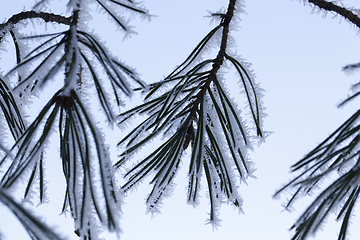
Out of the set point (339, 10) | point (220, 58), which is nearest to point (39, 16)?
point (220, 58)

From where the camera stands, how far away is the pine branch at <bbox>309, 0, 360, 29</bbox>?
0.62 meters

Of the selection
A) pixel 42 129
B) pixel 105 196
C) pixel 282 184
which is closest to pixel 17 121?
pixel 42 129

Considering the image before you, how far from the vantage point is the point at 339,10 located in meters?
0.66

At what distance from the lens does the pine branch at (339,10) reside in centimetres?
62

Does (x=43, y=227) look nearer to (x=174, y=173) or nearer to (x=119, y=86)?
(x=119, y=86)

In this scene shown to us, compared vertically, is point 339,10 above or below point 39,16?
below

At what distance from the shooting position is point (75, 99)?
19.4 inches

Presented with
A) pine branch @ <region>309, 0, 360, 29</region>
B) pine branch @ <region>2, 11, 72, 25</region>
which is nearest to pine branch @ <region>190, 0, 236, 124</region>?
pine branch @ <region>309, 0, 360, 29</region>

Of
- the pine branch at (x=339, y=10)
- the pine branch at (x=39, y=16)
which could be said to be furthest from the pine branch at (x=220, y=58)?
the pine branch at (x=39, y=16)

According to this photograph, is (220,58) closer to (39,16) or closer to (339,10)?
(339,10)

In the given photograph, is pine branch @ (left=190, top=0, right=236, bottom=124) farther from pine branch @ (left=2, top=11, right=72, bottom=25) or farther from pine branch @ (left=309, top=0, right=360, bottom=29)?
pine branch @ (left=2, top=11, right=72, bottom=25)

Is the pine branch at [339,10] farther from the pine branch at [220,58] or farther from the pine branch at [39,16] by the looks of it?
the pine branch at [39,16]

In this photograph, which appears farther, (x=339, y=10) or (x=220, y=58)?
(x=220, y=58)

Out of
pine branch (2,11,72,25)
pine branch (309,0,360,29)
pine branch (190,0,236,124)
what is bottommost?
pine branch (309,0,360,29)
